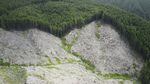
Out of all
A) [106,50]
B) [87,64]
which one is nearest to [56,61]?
[87,64]

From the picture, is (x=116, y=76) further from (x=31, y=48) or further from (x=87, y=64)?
(x=31, y=48)

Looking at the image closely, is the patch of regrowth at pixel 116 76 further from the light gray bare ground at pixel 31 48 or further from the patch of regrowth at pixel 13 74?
the patch of regrowth at pixel 13 74

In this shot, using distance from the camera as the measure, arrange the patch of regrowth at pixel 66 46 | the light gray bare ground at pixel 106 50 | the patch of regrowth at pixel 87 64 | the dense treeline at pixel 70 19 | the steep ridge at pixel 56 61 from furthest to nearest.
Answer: the dense treeline at pixel 70 19 < the patch of regrowth at pixel 66 46 < the light gray bare ground at pixel 106 50 < the patch of regrowth at pixel 87 64 < the steep ridge at pixel 56 61

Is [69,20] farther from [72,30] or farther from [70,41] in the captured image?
[70,41]

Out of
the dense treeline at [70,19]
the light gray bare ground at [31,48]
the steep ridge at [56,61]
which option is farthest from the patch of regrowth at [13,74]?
the dense treeline at [70,19]

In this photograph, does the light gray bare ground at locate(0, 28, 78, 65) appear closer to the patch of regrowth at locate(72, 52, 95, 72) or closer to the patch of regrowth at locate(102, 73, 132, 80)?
the patch of regrowth at locate(72, 52, 95, 72)

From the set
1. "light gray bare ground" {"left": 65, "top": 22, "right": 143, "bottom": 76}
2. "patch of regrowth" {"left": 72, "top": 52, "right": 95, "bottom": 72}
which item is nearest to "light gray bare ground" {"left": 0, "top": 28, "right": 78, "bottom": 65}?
"patch of regrowth" {"left": 72, "top": 52, "right": 95, "bottom": 72}

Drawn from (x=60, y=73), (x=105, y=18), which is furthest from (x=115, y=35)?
(x=60, y=73)
